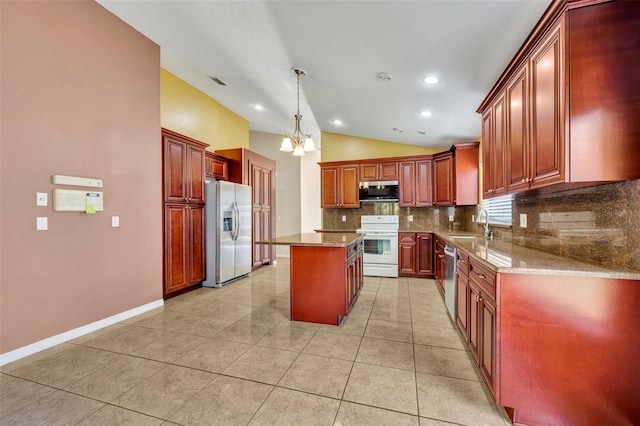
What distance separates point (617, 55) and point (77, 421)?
362cm

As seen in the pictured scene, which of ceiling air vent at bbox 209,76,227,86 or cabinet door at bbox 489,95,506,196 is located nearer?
cabinet door at bbox 489,95,506,196

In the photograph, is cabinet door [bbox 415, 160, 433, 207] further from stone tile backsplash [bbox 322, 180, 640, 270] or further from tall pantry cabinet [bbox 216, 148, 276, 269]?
tall pantry cabinet [bbox 216, 148, 276, 269]

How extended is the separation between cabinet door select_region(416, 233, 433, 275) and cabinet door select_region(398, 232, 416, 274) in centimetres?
7

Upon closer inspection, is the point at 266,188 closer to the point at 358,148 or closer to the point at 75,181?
the point at 358,148

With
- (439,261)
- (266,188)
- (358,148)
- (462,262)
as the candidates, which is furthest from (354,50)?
(266,188)

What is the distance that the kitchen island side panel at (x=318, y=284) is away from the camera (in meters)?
2.95

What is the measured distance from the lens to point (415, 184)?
5.35m

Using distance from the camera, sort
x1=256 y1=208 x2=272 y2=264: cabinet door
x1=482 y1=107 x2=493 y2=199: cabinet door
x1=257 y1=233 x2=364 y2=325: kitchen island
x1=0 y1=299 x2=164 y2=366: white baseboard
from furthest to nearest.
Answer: x1=256 y1=208 x2=272 y2=264: cabinet door, x1=257 y1=233 x2=364 y2=325: kitchen island, x1=482 y1=107 x2=493 y2=199: cabinet door, x1=0 y1=299 x2=164 y2=366: white baseboard

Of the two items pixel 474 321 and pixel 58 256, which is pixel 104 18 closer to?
pixel 58 256

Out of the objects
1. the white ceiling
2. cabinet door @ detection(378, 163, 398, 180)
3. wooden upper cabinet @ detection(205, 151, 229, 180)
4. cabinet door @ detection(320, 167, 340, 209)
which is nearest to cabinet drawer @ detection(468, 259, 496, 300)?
the white ceiling

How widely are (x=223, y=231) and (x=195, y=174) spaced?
3.32ft

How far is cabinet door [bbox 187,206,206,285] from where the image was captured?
4.34m

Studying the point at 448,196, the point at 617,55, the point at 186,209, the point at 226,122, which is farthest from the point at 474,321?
the point at 226,122

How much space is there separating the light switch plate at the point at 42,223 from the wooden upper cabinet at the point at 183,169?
1424 millimetres
